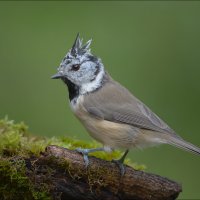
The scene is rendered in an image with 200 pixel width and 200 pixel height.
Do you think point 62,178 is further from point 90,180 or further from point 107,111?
point 107,111

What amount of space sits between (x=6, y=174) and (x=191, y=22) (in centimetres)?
545

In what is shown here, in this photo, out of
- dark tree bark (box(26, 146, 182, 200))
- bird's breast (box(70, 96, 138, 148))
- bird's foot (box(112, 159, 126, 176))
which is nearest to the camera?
dark tree bark (box(26, 146, 182, 200))

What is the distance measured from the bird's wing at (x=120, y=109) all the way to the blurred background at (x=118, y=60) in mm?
1950

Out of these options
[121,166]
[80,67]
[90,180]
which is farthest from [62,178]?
[80,67]

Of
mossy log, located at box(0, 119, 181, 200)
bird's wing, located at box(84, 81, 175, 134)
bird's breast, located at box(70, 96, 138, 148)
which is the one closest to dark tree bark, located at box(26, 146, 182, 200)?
mossy log, located at box(0, 119, 181, 200)

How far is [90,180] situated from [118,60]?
3.79 metres

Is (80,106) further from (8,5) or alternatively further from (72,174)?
(8,5)

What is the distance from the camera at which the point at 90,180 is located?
229 inches

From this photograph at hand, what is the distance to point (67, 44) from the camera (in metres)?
9.56

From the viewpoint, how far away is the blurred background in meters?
8.88

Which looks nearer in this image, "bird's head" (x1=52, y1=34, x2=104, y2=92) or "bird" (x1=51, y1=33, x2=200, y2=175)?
"bird" (x1=51, y1=33, x2=200, y2=175)

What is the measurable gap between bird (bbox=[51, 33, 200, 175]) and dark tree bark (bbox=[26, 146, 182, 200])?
13 cm

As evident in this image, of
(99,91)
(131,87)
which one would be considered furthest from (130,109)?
(131,87)

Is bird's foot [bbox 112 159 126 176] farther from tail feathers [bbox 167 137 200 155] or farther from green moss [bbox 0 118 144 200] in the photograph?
tail feathers [bbox 167 137 200 155]
